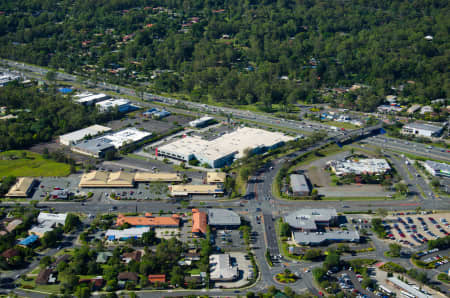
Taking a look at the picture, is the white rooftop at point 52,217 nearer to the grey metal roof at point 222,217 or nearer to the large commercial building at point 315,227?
the grey metal roof at point 222,217

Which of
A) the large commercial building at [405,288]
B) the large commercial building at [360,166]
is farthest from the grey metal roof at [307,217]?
the large commercial building at [360,166]

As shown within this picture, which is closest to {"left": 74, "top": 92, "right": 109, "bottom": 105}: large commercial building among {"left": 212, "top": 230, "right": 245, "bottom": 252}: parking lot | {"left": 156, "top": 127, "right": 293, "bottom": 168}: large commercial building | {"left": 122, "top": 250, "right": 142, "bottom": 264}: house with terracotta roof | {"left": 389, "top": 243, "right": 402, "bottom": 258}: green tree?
{"left": 156, "top": 127, "right": 293, "bottom": 168}: large commercial building

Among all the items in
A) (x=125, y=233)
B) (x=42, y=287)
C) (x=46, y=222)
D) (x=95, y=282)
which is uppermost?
(x=125, y=233)

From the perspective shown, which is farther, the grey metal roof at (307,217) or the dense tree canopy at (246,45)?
the dense tree canopy at (246,45)

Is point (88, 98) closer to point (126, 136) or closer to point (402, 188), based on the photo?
point (126, 136)

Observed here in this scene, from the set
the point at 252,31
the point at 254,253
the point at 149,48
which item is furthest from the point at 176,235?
the point at 252,31

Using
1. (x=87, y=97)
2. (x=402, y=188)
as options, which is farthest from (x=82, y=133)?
(x=402, y=188)
